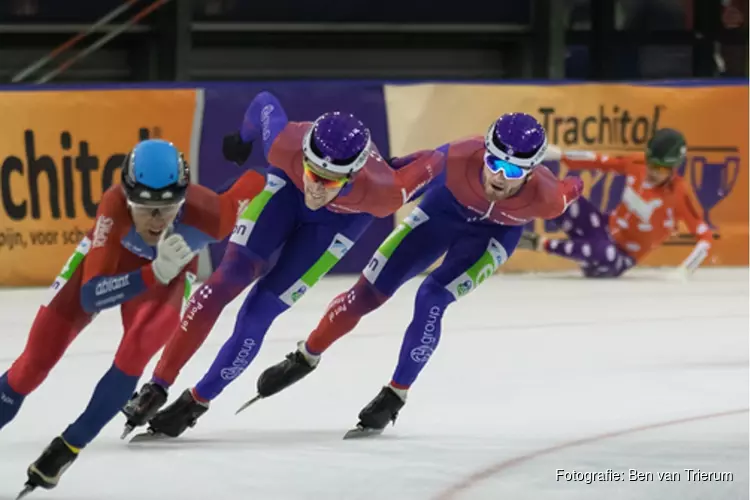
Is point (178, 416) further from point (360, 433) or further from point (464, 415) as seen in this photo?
point (464, 415)

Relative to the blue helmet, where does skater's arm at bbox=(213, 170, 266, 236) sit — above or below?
below

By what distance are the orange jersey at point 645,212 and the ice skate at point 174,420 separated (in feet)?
17.7

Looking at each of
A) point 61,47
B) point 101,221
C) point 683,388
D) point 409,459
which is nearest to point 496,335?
point 683,388

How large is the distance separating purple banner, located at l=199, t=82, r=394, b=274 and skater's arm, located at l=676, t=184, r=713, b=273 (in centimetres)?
207

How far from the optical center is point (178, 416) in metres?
5.36

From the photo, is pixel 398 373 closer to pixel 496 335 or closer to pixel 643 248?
pixel 496 335

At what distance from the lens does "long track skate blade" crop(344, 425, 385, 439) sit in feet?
18.0

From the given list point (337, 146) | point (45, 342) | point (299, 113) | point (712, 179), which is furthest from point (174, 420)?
point (712, 179)

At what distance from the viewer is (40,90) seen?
954cm

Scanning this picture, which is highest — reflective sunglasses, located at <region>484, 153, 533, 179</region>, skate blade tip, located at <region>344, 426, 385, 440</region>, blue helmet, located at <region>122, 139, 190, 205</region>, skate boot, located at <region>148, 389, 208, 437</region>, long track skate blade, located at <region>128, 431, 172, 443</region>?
blue helmet, located at <region>122, 139, 190, 205</region>

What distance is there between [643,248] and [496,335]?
2915mm

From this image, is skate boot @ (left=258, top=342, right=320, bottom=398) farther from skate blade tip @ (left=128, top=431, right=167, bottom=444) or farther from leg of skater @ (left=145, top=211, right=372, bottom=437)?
skate blade tip @ (left=128, top=431, right=167, bottom=444)

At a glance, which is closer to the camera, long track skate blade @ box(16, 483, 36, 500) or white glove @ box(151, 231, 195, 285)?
white glove @ box(151, 231, 195, 285)

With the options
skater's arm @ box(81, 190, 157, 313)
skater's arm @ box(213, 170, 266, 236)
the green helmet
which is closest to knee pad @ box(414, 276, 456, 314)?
skater's arm @ box(213, 170, 266, 236)
